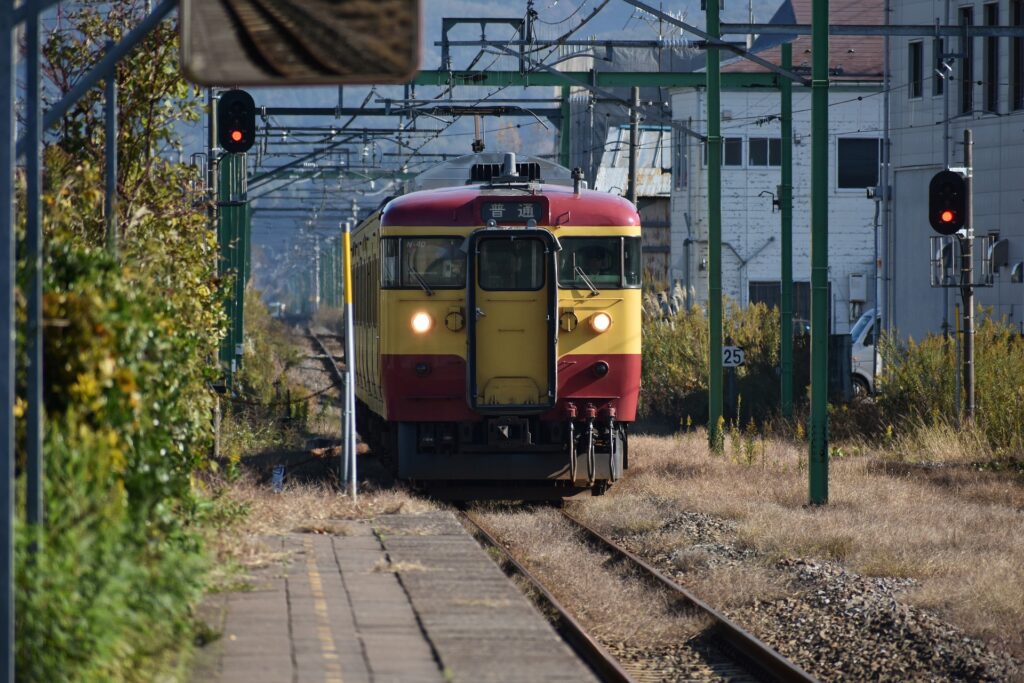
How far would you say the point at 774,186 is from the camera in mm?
50000

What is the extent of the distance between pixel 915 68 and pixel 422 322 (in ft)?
68.4

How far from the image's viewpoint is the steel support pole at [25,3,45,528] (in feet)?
21.0

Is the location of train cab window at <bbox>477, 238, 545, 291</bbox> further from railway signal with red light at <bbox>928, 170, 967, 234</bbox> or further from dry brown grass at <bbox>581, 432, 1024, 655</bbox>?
railway signal with red light at <bbox>928, 170, 967, 234</bbox>

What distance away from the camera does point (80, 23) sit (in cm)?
1536

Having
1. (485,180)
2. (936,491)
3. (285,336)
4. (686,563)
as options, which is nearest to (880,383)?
(936,491)

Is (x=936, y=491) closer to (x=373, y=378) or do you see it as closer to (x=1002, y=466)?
(x=1002, y=466)

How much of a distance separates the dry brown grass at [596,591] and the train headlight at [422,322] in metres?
1.98

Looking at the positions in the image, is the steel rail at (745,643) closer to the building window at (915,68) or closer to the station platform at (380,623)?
the station platform at (380,623)

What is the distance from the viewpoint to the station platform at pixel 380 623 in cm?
716

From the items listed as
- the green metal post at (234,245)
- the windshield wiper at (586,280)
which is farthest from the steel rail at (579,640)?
Answer: the green metal post at (234,245)

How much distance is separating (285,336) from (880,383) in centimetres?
3804

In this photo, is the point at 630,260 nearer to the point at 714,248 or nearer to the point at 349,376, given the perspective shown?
the point at 349,376

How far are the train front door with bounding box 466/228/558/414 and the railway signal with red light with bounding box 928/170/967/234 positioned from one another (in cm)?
591

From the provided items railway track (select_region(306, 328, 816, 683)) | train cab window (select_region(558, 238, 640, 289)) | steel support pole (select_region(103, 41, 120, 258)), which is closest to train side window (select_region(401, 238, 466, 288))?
train cab window (select_region(558, 238, 640, 289))
